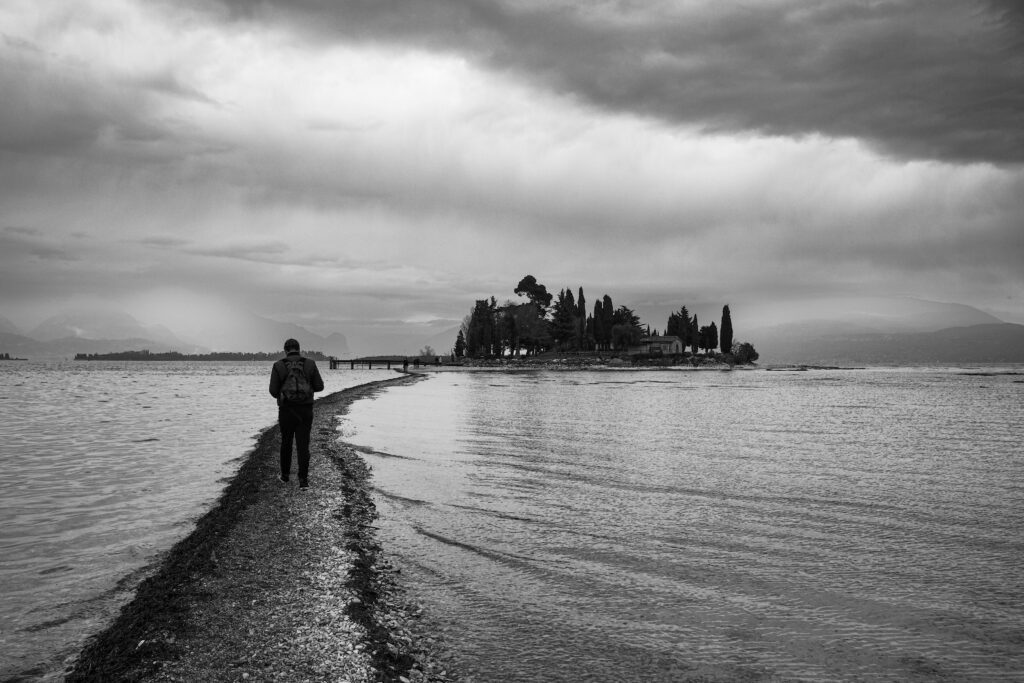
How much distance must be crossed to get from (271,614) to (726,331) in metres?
185

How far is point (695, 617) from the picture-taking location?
7383 millimetres

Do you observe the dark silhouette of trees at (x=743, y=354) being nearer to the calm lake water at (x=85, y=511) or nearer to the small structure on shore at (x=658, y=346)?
the small structure on shore at (x=658, y=346)

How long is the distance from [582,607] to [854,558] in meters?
4.68

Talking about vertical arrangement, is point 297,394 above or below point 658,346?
below

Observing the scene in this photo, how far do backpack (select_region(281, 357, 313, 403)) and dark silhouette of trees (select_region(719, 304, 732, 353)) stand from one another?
176 m

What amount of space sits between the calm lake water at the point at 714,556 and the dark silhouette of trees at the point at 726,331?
162 meters

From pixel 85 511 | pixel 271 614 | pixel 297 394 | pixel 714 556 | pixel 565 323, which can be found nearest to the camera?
pixel 271 614

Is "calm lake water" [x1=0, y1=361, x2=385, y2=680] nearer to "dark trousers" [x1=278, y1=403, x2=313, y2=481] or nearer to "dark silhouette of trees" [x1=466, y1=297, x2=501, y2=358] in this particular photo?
"dark trousers" [x1=278, y1=403, x2=313, y2=481]

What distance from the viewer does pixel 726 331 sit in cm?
18175

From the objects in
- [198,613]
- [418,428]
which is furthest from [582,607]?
[418,428]

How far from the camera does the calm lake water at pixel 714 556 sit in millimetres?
6488

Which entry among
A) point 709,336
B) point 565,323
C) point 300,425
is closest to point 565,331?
point 565,323

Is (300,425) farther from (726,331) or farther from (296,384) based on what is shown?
(726,331)

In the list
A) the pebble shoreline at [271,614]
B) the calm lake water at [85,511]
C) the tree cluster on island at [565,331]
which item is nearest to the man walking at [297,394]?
the calm lake water at [85,511]
